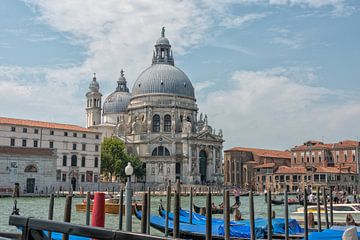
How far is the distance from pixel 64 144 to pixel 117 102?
26.4 metres

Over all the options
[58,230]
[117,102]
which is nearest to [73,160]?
[117,102]

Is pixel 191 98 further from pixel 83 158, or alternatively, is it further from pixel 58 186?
pixel 58 186

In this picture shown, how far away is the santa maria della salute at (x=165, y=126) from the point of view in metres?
60.2

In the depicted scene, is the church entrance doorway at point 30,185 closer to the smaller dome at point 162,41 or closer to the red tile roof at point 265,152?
the smaller dome at point 162,41

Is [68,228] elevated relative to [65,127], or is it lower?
lower

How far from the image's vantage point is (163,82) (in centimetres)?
6469

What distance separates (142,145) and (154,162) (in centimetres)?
277

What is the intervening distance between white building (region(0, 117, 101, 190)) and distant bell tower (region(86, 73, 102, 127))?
2015 centimetres

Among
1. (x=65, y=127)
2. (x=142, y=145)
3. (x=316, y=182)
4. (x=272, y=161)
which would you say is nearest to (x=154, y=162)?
(x=142, y=145)

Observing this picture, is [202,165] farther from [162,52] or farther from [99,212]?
[99,212]

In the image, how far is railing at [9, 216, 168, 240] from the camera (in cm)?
367

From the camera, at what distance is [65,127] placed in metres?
47.4

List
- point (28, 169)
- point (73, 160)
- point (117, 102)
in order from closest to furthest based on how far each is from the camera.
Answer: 1. point (28, 169)
2. point (73, 160)
3. point (117, 102)

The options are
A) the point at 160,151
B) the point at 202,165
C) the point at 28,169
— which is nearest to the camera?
the point at 28,169
